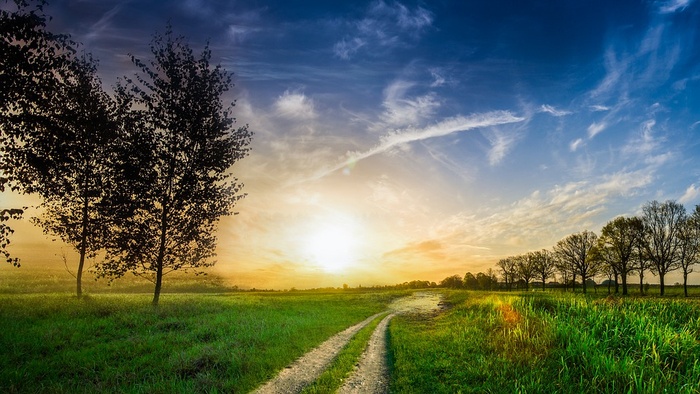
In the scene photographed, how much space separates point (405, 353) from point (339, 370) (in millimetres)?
4018

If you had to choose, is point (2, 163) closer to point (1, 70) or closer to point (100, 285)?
point (1, 70)

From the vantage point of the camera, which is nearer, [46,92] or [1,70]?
[1,70]

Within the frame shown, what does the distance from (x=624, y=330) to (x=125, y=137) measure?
33830mm

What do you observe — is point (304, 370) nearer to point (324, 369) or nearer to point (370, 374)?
point (324, 369)

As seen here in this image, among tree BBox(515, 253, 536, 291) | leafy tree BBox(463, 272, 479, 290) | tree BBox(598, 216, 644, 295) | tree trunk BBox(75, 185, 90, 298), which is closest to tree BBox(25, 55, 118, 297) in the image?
tree trunk BBox(75, 185, 90, 298)

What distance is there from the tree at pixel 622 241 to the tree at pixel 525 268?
1174 inches

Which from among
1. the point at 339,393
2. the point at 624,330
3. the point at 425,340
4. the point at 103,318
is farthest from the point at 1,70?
the point at 624,330

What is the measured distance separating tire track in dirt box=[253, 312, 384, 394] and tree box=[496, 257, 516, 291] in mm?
105733

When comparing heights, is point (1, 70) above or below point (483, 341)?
above

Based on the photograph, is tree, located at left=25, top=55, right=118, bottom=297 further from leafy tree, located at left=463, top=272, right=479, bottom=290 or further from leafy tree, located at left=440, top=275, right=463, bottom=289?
leafy tree, located at left=440, top=275, right=463, bottom=289

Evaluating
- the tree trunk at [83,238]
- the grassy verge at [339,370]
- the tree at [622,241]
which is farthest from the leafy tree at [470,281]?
the tree trunk at [83,238]

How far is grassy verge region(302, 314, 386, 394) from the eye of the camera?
10.6 meters

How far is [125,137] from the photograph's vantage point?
26500 millimetres

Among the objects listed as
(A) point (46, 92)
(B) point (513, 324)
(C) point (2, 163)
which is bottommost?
(B) point (513, 324)
